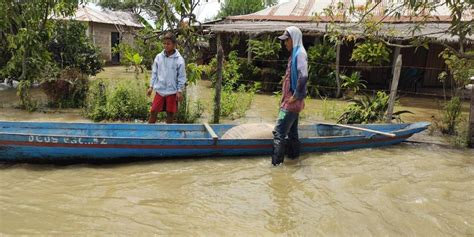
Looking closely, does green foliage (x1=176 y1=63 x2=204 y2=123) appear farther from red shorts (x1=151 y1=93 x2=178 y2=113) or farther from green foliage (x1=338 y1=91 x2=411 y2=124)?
green foliage (x1=338 y1=91 x2=411 y2=124)

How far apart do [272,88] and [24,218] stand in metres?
10.5

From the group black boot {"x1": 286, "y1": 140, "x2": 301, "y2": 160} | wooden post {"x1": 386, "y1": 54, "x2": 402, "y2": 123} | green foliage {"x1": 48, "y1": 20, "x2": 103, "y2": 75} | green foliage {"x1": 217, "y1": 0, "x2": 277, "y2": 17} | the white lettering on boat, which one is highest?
green foliage {"x1": 217, "y1": 0, "x2": 277, "y2": 17}

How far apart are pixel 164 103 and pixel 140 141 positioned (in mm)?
1093

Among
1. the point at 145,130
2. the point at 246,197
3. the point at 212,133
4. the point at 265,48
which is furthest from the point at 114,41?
the point at 246,197

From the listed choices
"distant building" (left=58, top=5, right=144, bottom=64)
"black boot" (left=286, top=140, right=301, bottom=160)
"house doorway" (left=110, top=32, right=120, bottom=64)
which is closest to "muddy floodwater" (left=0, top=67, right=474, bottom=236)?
"black boot" (left=286, top=140, right=301, bottom=160)

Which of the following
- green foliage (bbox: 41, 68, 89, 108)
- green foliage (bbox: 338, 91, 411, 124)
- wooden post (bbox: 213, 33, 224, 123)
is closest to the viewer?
wooden post (bbox: 213, 33, 224, 123)

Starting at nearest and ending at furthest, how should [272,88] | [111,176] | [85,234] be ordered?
[85,234]
[111,176]
[272,88]

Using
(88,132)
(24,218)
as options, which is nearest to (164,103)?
(88,132)

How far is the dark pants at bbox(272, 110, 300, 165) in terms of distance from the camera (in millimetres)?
5461

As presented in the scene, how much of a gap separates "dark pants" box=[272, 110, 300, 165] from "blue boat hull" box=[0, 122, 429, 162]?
0.92 feet

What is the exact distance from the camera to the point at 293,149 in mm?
5973

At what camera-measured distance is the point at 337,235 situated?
3760mm

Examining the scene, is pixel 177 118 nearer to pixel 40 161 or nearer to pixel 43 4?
pixel 40 161

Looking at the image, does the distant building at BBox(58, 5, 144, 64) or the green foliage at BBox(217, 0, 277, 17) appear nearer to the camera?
the distant building at BBox(58, 5, 144, 64)
